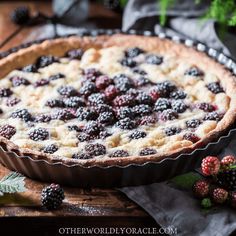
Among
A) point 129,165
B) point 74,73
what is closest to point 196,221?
point 129,165

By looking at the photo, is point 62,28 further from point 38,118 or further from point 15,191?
point 15,191

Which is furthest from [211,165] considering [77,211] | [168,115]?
[77,211]

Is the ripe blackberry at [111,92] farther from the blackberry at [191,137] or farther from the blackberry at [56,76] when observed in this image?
the blackberry at [191,137]

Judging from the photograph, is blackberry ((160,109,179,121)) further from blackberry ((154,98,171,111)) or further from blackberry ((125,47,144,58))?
Result: blackberry ((125,47,144,58))

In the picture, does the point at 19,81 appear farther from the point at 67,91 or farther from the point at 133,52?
the point at 133,52

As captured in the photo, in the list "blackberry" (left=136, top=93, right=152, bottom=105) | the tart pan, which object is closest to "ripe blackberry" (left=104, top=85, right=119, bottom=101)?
"blackberry" (left=136, top=93, right=152, bottom=105)

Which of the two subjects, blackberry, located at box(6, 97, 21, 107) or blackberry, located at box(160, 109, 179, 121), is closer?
blackberry, located at box(160, 109, 179, 121)
